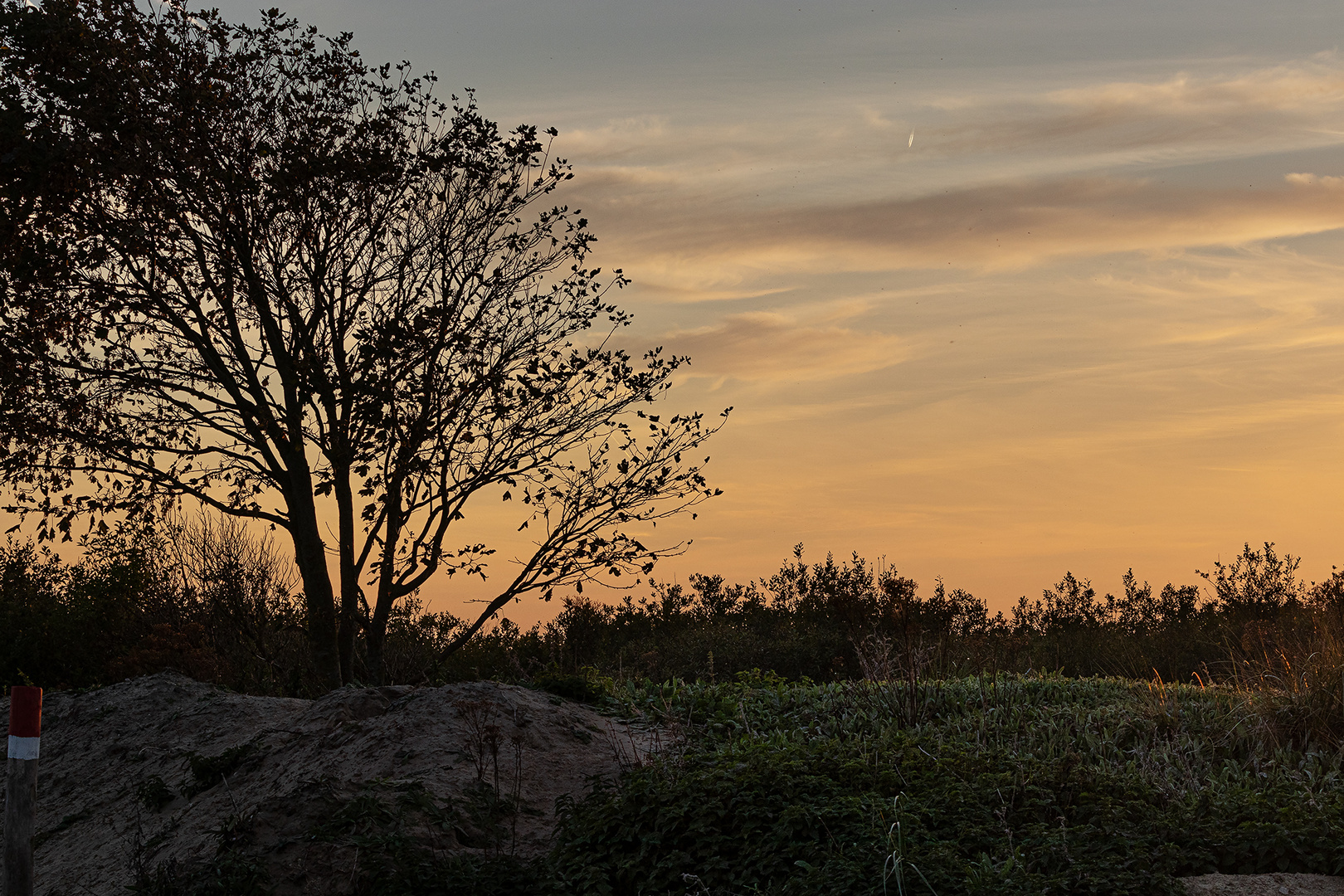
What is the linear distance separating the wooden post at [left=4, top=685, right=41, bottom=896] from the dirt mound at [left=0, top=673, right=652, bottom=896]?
693 mm

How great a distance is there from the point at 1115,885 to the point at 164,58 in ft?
32.2

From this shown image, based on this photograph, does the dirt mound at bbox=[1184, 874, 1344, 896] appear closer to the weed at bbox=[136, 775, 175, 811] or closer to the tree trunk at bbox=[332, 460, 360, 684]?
the weed at bbox=[136, 775, 175, 811]

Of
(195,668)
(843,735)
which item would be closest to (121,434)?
(195,668)

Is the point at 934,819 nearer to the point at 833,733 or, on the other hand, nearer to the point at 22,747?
the point at 833,733

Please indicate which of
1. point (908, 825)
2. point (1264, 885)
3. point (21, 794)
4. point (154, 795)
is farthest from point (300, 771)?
point (1264, 885)

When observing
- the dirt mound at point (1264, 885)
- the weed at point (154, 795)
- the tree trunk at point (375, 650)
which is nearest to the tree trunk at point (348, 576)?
the tree trunk at point (375, 650)

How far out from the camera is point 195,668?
11.9 metres

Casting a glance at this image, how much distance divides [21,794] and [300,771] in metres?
2.03

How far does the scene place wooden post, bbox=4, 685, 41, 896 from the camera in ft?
17.6

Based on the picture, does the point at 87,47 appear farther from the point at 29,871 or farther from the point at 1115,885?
the point at 1115,885

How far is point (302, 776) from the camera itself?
23.1ft

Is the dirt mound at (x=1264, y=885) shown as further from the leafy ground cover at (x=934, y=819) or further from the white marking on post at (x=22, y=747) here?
the white marking on post at (x=22, y=747)

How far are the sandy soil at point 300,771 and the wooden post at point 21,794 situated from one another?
0.63 meters

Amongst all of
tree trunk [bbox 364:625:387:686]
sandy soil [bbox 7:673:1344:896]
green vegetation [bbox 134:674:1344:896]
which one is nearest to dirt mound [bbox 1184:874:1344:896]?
sandy soil [bbox 7:673:1344:896]
